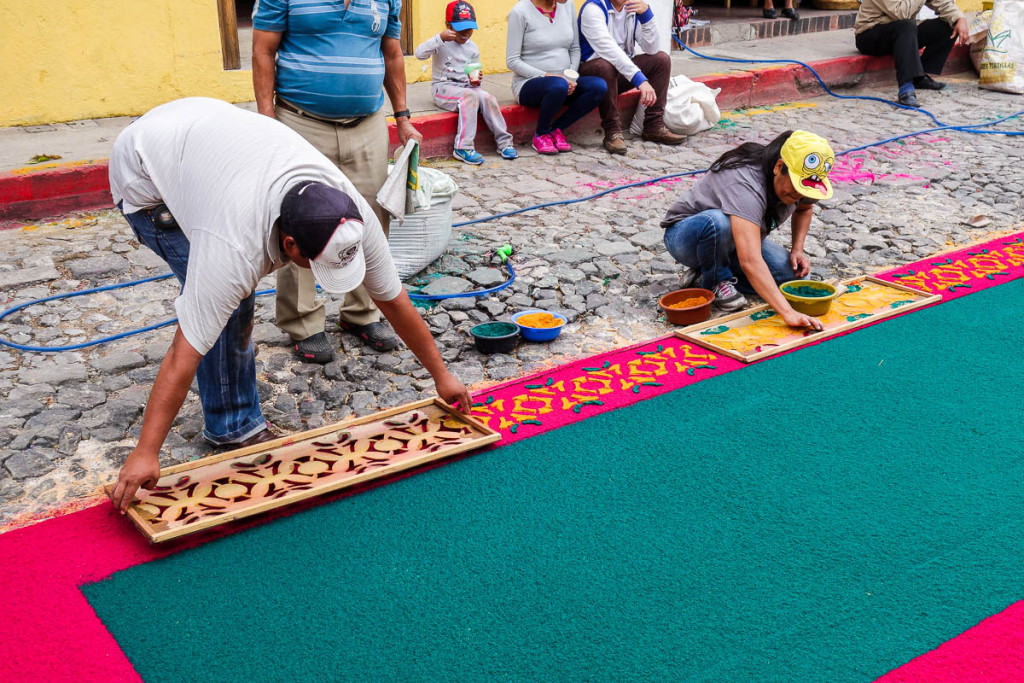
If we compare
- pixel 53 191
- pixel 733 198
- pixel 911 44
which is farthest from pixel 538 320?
pixel 911 44

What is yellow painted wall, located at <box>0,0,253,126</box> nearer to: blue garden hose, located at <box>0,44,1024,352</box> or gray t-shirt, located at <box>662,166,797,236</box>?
blue garden hose, located at <box>0,44,1024,352</box>

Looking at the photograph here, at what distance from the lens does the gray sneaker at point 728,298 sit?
161 inches

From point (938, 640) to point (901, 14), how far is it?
25.0ft

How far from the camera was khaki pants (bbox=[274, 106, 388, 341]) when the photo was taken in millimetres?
3521

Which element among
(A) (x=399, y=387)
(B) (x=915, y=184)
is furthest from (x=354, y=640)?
(B) (x=915, y=184)

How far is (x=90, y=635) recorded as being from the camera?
221cm

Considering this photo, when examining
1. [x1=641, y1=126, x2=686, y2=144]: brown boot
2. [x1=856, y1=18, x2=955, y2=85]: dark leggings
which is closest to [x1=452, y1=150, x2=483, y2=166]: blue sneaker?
[x1=641, y1=126, x2=686, y2=144]: brown boot

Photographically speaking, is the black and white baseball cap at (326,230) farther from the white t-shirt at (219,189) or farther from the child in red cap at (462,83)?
the child in red cap at (462,83)

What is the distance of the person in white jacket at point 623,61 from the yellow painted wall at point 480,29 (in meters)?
1.07

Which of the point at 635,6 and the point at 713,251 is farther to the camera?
the point at 635,6

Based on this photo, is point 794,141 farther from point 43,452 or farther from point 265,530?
point 43,452

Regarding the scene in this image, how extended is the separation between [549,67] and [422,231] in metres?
2.65

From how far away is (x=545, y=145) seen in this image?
654cm

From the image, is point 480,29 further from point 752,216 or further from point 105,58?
point 752,216
